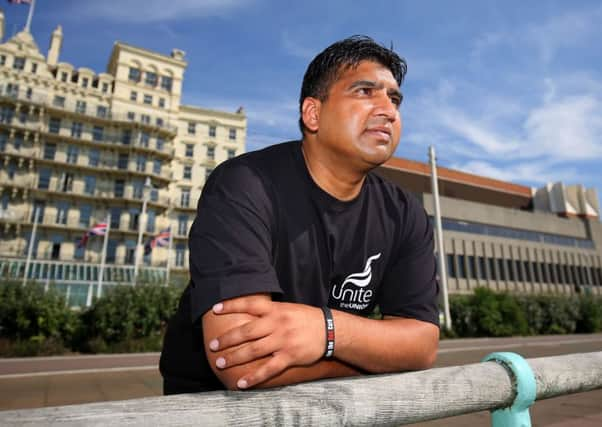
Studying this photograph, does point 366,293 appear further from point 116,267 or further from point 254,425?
point 116,267

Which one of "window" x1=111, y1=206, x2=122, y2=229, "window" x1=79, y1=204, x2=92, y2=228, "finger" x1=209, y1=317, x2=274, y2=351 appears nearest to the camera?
"finger" x1=209, y1=317, x2=274, y2=351

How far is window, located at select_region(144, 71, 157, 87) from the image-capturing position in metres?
38.1

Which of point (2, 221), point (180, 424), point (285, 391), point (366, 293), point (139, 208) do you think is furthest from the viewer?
point (139, 208)

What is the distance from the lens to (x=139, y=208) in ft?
114

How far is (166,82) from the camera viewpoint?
3888 cm

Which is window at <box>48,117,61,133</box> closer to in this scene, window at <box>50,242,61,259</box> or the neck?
window at <box>50,242,61,259</box>

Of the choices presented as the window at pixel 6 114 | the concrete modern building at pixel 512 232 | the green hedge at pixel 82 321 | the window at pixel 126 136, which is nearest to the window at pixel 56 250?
the window at pixel 126 136

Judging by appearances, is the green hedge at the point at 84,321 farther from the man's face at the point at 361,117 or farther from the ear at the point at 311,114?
the man's face at the point at 361,117

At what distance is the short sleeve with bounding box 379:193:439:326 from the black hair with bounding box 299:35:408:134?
0.73 metres

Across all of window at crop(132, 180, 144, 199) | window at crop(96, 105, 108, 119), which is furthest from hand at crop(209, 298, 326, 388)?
window at crop(96, 105, 108, 119)

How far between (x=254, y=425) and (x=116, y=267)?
113ft

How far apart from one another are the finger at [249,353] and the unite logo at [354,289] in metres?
0.69

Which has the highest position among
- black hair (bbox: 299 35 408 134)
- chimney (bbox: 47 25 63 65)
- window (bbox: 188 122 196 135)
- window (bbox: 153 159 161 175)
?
chimney (bbox: 47 25 63 65)

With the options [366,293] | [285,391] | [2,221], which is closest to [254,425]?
[285,391]
